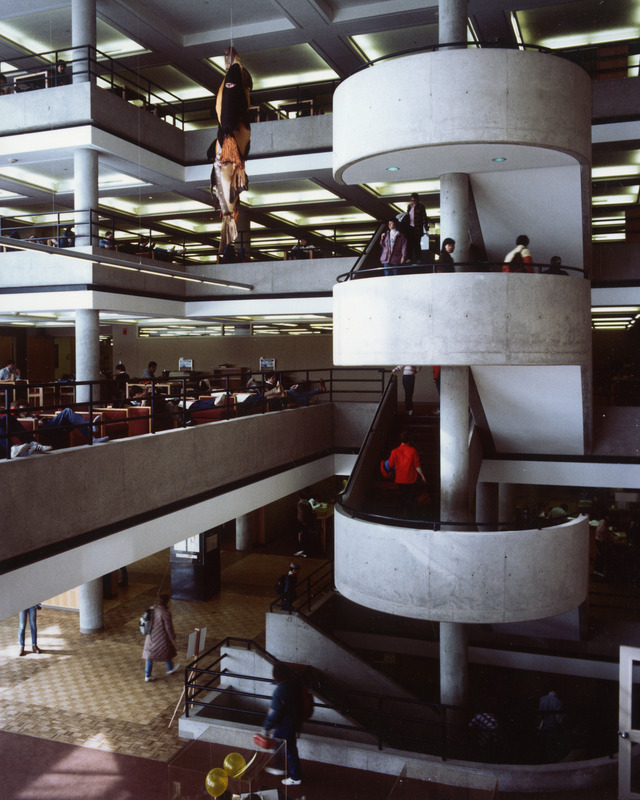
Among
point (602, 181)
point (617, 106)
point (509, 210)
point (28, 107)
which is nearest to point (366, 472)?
point (509, 210)

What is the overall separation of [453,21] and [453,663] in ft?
31.2

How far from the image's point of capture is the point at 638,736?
28.9 ft

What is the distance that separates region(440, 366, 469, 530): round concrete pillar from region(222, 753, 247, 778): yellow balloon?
4.60 metres

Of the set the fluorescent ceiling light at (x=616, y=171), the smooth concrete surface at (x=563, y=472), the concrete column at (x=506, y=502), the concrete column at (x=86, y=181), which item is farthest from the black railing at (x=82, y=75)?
the concrete column at (x=506, y=502)

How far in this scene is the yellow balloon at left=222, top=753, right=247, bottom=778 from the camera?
7303 mm

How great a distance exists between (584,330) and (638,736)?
537 centimetres

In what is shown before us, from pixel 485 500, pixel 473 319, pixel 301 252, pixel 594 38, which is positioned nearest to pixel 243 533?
pixel 301 252

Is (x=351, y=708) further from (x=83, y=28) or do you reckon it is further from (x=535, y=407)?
(x=83, y=28)

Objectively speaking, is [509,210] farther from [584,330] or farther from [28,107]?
[28,107]

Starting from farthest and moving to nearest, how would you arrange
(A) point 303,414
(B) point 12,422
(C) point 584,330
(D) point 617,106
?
(A) point 303,414 < (D) point 617,106 < (C) point 584,330 < (B) point 12,422

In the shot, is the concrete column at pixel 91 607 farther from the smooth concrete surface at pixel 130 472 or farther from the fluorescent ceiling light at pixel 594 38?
the fluorescent ceiling light at pixel 594 38

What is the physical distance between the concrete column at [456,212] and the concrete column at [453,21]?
187 cm

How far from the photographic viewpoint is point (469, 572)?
9.35 meters

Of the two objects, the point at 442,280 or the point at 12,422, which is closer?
the point at 12,422
